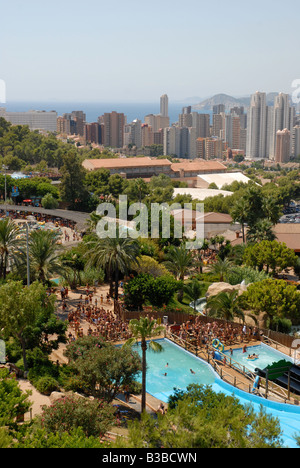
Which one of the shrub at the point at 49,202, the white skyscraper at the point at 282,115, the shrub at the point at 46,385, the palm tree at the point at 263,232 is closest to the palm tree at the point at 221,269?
the palm tree at the point at 263,232

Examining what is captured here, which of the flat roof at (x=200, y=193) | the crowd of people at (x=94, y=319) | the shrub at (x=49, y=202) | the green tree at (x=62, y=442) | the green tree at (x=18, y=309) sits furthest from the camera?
the flat roof at (x=200, y=193)

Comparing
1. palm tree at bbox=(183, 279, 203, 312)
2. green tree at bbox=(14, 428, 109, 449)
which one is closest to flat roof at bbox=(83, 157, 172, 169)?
palm tree at bbox=(183, 279, 203, 312)

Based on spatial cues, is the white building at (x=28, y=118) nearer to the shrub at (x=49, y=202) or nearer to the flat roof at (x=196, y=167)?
the flat roof at (x=196, y=167)

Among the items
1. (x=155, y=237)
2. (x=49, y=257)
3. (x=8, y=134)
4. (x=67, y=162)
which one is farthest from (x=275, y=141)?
(x=49, y=257)

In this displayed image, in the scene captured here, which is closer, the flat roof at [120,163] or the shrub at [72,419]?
the shrub at [72,419]

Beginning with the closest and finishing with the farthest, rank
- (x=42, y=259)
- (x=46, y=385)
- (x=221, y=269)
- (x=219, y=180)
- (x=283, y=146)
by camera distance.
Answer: (x=46, y=385) → (x=42, y=259) → (x=221, y=269) → (x=219, y=180) → (x=283, y=146)

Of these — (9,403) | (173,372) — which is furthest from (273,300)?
(9,403)

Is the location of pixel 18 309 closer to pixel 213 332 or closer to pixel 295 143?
pixel 213 332

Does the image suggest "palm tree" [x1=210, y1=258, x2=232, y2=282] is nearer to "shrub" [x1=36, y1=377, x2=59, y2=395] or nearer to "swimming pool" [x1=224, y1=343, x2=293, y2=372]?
"swimming pool" [x1=224, y1=343, x2=293, y2=372]
